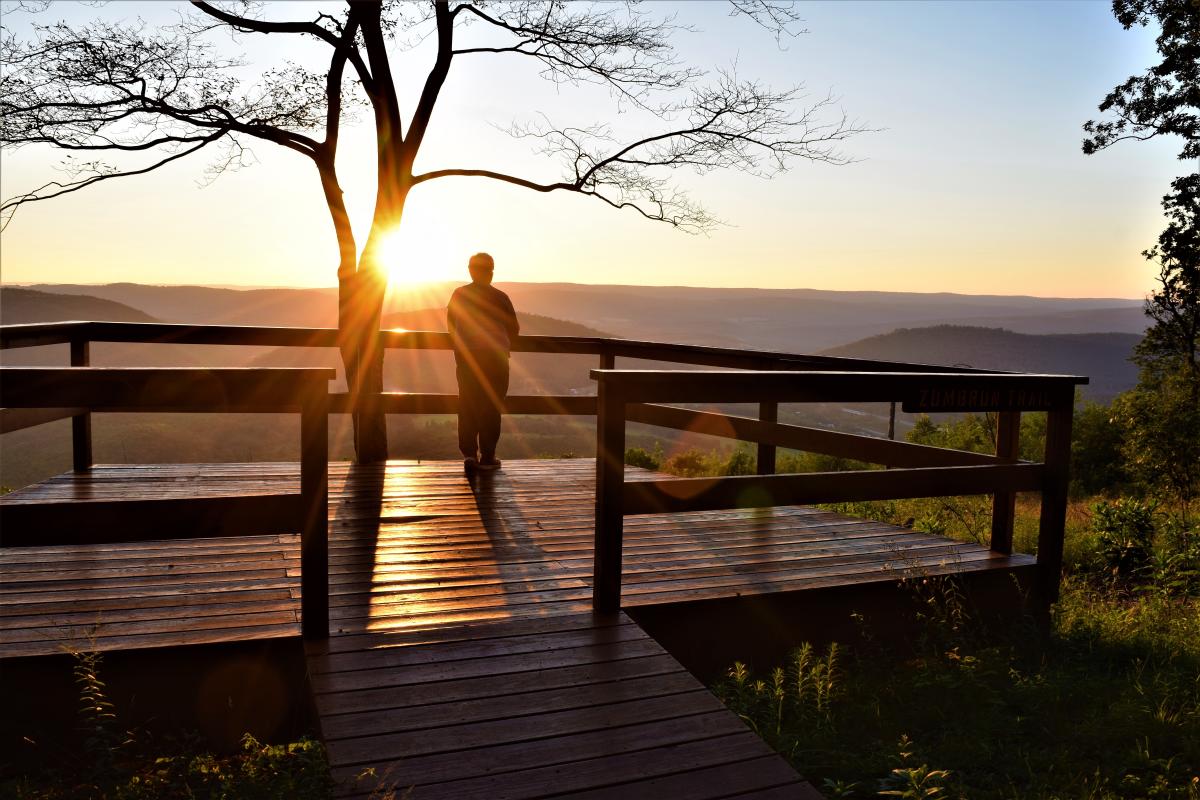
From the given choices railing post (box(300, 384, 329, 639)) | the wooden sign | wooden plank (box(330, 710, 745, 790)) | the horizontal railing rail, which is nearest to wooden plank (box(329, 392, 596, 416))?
the horizontal railing rail

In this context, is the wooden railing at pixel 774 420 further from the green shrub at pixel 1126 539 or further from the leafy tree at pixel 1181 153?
the leafy tree at pixel 1181 153

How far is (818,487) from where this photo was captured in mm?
4441

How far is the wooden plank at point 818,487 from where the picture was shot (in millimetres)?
4035

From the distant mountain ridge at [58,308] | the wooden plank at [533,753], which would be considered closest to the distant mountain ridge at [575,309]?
the distant mountain ridge at [58,308]

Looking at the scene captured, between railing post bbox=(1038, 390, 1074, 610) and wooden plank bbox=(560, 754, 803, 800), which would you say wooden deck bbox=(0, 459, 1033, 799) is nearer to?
wooden plank bbox=(560, 754, 803, 800)

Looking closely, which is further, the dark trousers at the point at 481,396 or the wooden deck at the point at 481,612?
the dark trousers at the point at 481,396

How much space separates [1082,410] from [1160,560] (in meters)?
27.7

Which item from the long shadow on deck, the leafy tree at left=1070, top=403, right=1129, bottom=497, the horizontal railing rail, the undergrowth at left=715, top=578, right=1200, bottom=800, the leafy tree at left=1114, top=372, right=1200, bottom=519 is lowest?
the leafy tree at left=1070, top=403, right=1129, bottom=497

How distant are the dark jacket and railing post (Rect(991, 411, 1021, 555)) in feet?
12.2

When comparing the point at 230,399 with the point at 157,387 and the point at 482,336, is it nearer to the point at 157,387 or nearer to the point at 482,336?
the point at 157,387

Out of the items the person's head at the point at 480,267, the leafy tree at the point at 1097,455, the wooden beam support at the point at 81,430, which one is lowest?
the leafy tree at the point at 1097,455

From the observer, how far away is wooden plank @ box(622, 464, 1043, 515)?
13.2ft

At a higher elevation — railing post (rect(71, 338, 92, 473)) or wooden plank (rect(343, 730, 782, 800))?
railing post (rect(71, 338, 92, 473))

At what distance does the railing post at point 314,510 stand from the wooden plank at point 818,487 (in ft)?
4.29
